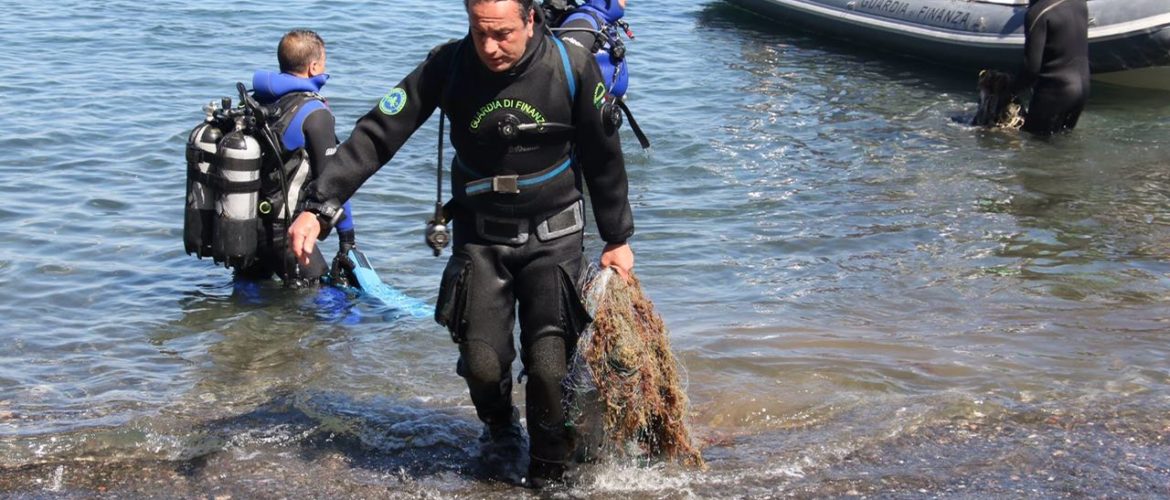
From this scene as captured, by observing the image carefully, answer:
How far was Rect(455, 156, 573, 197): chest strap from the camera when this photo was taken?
14.0ft

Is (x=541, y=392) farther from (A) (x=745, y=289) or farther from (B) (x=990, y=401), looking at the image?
(A) (x=745, y=289)

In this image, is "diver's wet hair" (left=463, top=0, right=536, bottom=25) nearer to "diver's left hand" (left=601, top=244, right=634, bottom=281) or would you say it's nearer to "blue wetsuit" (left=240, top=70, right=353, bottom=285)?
"diver's left hand" (left=601, top=244, right=634, bottom=281)

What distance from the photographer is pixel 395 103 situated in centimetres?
433

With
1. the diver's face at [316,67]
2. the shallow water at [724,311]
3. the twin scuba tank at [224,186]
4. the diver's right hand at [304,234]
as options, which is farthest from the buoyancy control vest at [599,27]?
the diver's right hand at [304,234]

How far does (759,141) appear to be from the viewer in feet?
37.7

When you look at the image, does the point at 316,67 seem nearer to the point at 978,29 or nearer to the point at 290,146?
the point at 290,146

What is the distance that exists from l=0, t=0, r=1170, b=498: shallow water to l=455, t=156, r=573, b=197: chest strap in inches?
42.5

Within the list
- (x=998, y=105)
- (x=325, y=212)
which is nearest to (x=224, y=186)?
(x=325, y=212)

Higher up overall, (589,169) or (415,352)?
(589,169)

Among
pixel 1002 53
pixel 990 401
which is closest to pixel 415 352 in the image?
pixel 990 401

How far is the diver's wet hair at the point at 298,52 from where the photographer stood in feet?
21.0

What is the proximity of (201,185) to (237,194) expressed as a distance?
0.24 metres

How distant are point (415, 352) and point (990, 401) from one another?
109 inches

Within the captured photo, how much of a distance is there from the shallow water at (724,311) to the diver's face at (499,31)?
5.02ft
